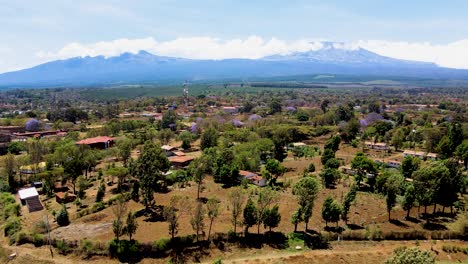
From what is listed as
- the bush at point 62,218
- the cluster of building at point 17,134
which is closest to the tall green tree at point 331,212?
the bush at point 62,218

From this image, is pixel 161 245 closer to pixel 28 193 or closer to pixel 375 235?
pixel 375 235

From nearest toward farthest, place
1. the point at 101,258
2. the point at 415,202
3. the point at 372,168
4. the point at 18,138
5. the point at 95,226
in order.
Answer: the point at 101,258 → the point at 95,226 → the point at 415,202 → the point at 372,168 → the point at 18,138

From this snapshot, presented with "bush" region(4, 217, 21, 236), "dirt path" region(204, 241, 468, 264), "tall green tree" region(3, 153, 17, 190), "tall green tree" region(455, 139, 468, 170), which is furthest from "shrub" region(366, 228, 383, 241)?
"tall green tree" region(3, 153, 17, 190)

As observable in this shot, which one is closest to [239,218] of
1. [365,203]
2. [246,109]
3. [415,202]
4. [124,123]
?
[365,203]

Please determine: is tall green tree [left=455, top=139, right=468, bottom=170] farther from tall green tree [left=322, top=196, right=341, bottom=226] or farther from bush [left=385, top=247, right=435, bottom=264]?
bush [left=385, top=247, right=435, bottom=264]

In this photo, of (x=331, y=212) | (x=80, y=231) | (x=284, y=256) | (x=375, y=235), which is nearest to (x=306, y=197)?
(x=331, y=212)

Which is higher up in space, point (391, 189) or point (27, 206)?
point (391, 189)

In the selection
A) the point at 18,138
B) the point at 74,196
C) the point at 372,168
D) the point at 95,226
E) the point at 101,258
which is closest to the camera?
the point at 101,258

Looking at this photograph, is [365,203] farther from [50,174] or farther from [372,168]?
[50,174]

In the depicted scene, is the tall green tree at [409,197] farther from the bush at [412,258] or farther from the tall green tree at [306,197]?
the bush at [412,258]
